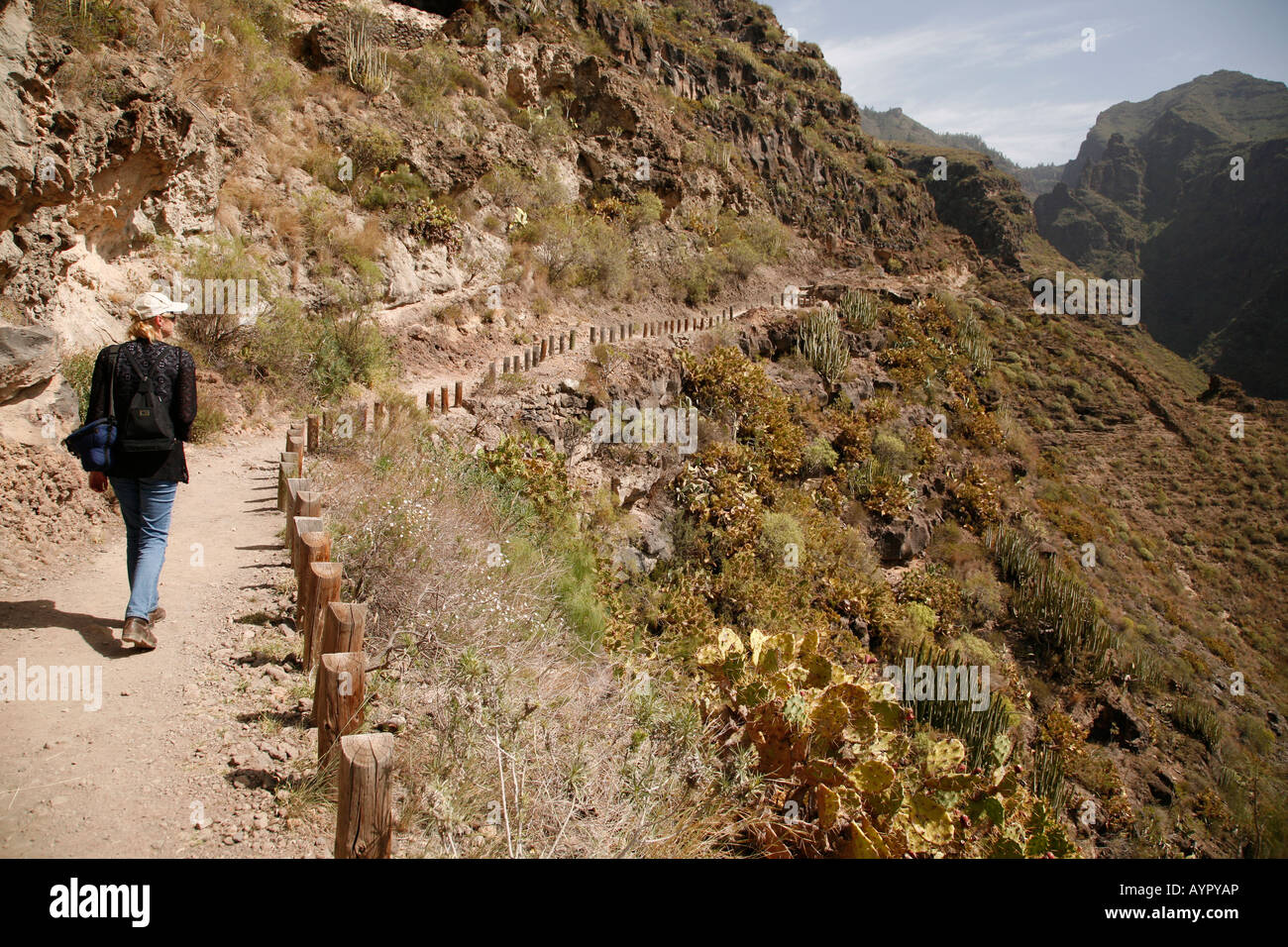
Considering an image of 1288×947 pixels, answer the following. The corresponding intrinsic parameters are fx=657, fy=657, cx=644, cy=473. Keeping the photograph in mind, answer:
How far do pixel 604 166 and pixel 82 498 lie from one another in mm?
18862

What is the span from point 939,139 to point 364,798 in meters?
180

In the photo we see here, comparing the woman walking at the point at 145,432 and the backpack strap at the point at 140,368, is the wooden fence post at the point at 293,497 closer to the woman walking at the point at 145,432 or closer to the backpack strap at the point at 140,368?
the woman walking at the point at 145,432

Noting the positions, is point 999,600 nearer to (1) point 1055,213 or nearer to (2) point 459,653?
(2) point 459,653

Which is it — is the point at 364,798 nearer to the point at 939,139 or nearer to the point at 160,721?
the point at 160,721

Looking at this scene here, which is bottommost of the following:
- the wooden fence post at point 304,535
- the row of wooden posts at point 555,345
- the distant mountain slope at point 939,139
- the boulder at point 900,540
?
the boulder at point 900,540

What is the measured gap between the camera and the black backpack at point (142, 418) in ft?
11.7

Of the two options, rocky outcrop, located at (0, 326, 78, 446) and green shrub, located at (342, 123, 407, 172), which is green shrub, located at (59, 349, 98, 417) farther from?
green shrub, located at (342, 123, 407, 172)

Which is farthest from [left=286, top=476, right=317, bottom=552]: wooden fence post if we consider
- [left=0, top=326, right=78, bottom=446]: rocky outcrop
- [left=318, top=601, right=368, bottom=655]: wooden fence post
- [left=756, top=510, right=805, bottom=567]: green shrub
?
[left=756, top=510, right=805, bottom=567]: green shrub

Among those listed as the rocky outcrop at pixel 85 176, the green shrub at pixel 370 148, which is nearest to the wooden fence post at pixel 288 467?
the rocky outcrop at pixel 85 176

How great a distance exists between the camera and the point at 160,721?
126 inches

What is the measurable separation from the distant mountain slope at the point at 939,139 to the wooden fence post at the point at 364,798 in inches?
5600

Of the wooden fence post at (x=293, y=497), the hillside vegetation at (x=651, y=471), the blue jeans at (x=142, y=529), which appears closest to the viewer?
the blue jeans at (x=142, y=529)

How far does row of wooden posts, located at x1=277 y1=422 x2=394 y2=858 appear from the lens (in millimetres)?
2160
